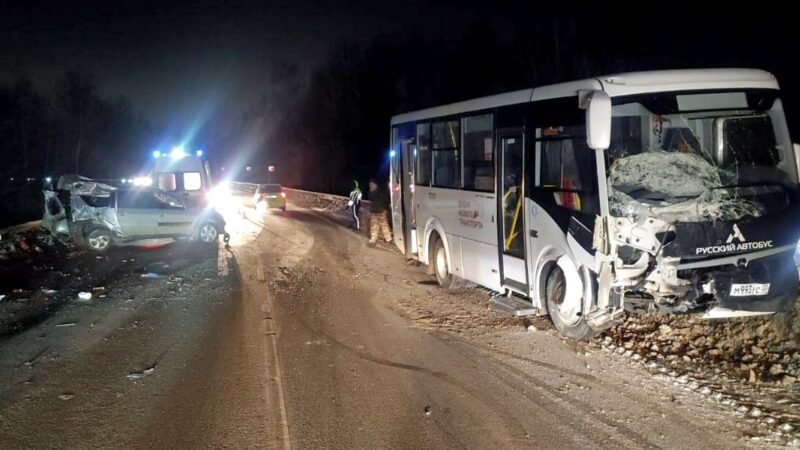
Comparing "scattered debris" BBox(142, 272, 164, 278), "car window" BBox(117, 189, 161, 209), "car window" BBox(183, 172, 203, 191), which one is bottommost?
"scattered debris" BBox(142, 272, 164, 278)

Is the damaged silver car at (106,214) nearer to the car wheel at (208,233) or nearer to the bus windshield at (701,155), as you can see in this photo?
the car wheel at (208,233)

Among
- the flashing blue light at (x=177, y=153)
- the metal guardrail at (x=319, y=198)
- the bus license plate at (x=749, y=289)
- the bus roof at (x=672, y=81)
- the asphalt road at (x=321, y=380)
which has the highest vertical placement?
the flashing blue light at (x=177, y=153)

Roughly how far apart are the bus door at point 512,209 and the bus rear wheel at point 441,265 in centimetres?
217

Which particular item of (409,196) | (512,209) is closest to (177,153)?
(409,196)

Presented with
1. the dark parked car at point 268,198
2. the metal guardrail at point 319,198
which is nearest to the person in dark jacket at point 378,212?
the metal guardrail at point 319,198

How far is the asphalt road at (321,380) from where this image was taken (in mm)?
5320

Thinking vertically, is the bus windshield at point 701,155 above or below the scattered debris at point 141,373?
above

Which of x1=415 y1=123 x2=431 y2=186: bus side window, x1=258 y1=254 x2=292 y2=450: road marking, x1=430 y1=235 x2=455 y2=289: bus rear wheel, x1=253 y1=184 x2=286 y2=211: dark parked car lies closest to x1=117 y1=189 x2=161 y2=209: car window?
x1=258 y1=254 x2=292 y2=450: road marking

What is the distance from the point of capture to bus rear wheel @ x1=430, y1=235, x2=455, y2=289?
11609mm

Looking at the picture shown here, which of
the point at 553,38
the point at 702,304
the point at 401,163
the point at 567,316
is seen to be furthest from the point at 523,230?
the point at 553,38

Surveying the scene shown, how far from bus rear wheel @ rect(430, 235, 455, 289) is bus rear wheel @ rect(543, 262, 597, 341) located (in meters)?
3.33

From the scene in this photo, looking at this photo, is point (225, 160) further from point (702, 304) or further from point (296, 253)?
point (702, 304)

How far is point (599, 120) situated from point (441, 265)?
5.86 meters

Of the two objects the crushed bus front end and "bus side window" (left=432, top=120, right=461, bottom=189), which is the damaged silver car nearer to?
"bus side window" (left=432, top=120, right=461, bottom=189)
